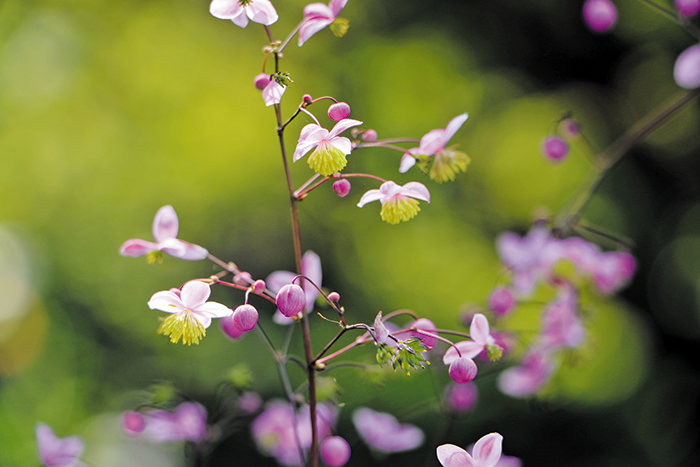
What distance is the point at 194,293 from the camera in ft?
1.17

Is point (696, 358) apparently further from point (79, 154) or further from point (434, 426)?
point (79, 154)

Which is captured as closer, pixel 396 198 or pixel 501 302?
pixel 396 198

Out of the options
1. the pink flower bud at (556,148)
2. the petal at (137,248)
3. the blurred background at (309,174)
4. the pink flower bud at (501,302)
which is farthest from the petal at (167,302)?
the blurred background at (309,174)

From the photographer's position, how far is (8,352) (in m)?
2.32

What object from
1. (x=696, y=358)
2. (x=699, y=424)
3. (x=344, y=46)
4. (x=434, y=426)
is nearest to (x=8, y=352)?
(x=434, y=426)

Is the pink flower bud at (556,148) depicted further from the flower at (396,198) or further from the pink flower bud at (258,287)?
the pink flower bud at (258,287)

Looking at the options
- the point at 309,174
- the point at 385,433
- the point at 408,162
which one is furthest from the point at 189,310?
the point at 309,174

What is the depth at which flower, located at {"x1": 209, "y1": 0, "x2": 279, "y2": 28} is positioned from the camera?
376 mm

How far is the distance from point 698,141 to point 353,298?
201 centimetres

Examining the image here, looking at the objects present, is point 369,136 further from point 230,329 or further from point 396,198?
point 230,329

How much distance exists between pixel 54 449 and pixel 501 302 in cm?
55

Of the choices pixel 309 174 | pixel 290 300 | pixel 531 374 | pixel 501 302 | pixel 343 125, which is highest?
pixel 343 125

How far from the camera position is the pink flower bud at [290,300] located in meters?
0.34

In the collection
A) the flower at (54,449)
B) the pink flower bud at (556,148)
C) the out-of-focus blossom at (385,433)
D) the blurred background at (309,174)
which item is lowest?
the blurred background at (309,174)
